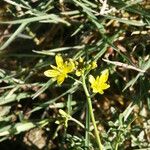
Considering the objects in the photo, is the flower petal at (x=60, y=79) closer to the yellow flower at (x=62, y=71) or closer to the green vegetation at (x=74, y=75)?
the yellow flower at (x=62, y=71)

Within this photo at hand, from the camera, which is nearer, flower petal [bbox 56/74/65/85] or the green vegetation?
flower petal [bbox 56/74/65/85]

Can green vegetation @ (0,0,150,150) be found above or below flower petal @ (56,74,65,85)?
below

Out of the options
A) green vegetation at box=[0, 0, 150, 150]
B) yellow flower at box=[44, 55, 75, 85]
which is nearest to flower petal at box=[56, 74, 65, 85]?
yellow flower at box=[44, 55, 75, 85]

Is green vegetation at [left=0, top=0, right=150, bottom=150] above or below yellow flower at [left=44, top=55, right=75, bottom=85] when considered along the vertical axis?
below

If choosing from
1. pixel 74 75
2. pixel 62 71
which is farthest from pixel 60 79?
pixel 74 75

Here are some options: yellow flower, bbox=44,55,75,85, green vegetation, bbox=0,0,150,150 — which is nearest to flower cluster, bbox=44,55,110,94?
yellow flower, bbox=44,55,75,85

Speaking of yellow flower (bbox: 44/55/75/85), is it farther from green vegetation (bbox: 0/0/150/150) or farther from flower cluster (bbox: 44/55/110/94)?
green vegetation (bbox: 0/0/150/150)

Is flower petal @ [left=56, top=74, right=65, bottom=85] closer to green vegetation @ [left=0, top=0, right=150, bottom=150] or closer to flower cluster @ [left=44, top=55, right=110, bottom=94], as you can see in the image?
flower cluster @ [left=44, top=55, right=110, bottom=94]

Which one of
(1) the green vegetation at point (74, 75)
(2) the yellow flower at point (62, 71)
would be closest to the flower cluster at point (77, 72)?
(2) the yellow flower at point (62, 71)

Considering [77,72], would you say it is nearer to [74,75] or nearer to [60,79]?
[60,79]
